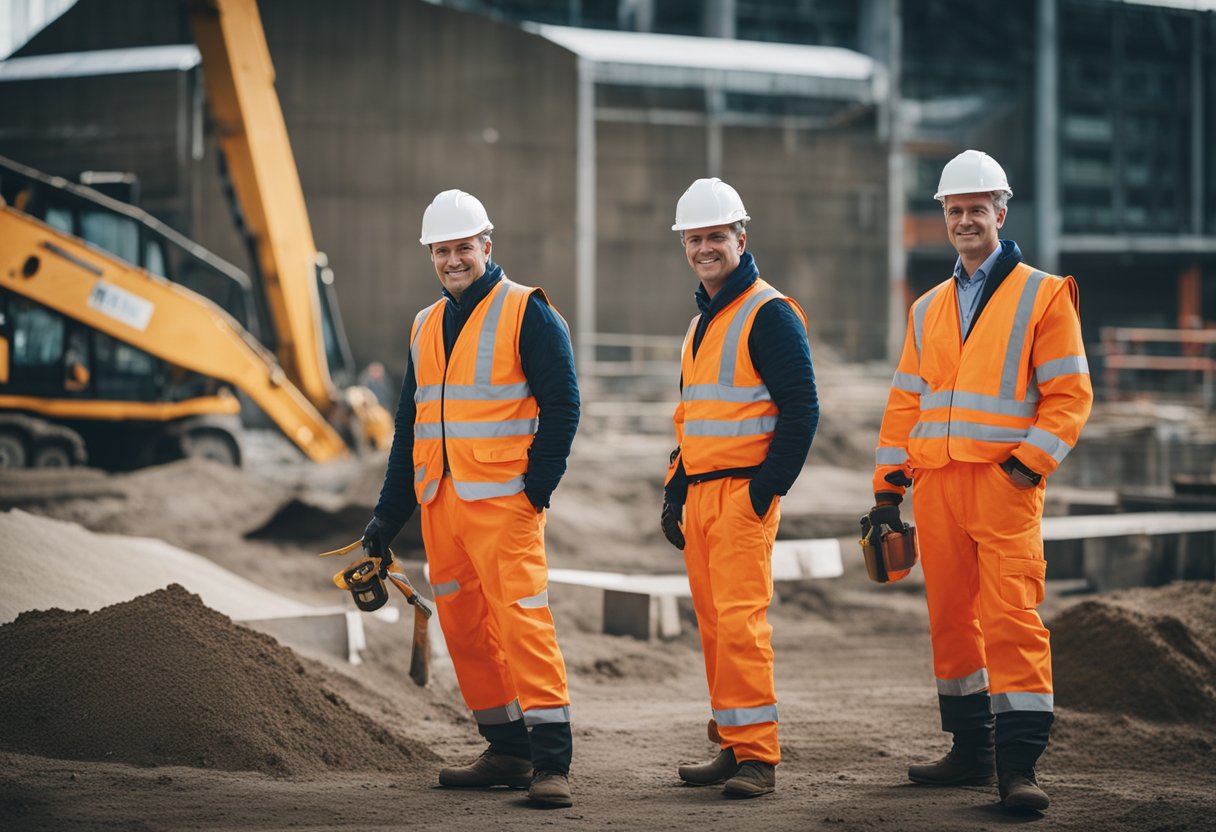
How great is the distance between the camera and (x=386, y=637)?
310 inches

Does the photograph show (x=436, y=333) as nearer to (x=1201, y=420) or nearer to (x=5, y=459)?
(x=5, y=459)

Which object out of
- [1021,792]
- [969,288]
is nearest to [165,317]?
[969,288]

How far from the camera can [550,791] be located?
436 centimetres

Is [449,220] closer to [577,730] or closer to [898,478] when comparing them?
[898,478]

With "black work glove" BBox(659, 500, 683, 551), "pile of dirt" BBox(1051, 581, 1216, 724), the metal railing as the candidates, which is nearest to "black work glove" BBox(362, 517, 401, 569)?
"black work glove" BBox(659, 500, 683, 551)

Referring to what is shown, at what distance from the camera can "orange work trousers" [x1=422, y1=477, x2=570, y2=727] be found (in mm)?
4441

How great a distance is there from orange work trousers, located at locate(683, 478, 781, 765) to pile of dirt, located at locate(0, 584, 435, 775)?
1.37m

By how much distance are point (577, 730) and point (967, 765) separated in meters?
2.03

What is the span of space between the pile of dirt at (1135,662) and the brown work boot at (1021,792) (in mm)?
2157

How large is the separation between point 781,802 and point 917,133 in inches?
1005

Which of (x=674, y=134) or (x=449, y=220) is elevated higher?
(x=674, y=134)

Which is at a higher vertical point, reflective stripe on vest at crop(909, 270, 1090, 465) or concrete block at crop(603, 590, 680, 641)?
reflective stripe on vest at crop(909, 270, 1090, 465)

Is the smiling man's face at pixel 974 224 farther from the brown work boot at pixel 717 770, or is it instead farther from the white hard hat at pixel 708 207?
the brown work boot at pixel 717 770

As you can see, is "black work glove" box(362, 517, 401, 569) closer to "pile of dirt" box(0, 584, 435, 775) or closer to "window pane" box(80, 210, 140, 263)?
"pile of dirt" box(0, 584, 435, 775)
